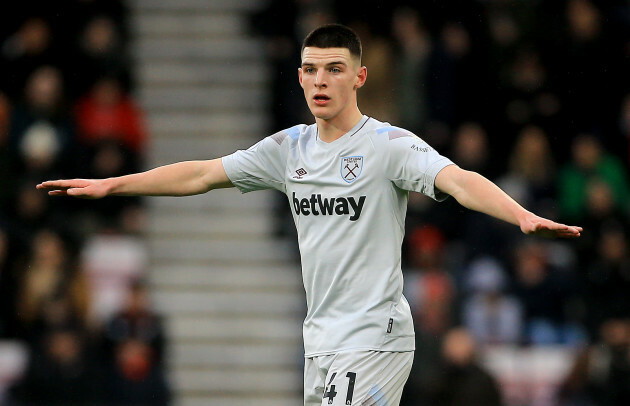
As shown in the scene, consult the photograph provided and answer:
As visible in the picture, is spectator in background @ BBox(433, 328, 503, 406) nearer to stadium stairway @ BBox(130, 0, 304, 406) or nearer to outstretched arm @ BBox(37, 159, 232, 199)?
stadium stairway @ BBox(130, 0, 304, 406)

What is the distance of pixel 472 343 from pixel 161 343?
10.0ft

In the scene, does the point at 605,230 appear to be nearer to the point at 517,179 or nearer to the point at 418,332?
the point at 517,179

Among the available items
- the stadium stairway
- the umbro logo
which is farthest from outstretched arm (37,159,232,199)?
the stadium stairway

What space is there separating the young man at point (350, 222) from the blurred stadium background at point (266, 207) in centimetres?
544

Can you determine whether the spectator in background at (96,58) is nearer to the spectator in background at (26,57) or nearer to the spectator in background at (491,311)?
the spectator in background at (26,57)

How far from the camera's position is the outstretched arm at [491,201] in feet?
17.9

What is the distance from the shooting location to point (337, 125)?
6441 mm

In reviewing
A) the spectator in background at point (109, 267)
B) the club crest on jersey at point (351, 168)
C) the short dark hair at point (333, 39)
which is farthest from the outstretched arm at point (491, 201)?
the spectator in background at point (109, 267)

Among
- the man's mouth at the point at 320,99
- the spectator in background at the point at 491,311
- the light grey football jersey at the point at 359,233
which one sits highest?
the man's mouth at the point at 320,99

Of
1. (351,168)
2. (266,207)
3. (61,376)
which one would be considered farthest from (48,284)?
(351,168)

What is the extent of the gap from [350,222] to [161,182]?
109 cm

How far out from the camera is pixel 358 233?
6.28 meters

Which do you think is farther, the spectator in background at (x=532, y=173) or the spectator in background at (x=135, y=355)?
the spectator in background at (x=532, y=173)

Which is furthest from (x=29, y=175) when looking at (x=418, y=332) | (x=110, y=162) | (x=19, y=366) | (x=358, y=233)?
(x=358, y=233)
